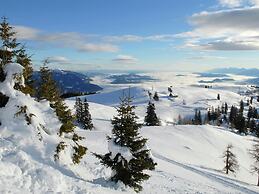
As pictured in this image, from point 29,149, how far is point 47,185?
3.89 meters

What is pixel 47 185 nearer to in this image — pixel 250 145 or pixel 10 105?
pixel 10 105

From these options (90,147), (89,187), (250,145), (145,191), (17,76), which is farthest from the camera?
(250,145)

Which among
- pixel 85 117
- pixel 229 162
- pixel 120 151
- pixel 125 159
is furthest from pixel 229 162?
pixel 85 117

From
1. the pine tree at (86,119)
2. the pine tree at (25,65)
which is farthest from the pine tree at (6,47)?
the pine tree at (86,119)

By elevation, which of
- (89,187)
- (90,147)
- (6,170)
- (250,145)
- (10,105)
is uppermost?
(10,105)

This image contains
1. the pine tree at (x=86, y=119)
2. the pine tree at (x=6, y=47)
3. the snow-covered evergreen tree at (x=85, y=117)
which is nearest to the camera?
the pine tree at (x=6, y=47)

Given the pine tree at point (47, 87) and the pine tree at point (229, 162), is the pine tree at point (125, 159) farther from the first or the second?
the pine tree at point (229, 162)

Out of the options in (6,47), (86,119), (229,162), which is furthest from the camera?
(86,119)

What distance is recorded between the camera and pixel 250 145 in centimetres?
11225

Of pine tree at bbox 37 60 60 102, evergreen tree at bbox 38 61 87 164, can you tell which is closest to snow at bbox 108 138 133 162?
evergreen tree at bbox 38 61 87 164

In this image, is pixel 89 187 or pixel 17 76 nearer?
pixel 89 187

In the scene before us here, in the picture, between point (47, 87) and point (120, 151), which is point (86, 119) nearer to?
point (47, 87)

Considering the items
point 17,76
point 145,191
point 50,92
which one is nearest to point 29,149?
point 17,76

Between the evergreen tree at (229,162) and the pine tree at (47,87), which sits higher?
the pine tree at (47,87)
